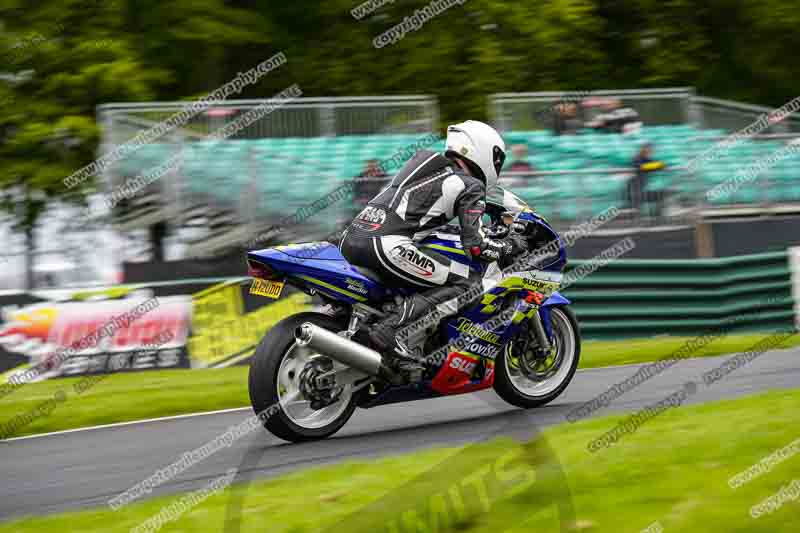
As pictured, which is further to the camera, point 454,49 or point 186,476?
point 454,49

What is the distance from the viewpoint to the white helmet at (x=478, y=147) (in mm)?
7461

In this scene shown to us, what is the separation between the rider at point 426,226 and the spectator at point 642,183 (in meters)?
7.38

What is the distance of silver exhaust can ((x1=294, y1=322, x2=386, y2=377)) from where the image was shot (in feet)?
22.2

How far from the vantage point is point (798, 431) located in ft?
19.2

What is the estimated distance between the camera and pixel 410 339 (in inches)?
289

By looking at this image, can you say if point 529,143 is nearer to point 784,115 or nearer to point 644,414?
point 784,115

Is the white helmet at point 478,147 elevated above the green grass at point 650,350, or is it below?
above

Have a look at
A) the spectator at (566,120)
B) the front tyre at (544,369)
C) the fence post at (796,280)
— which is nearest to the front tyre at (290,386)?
the front tyre at (544,369)

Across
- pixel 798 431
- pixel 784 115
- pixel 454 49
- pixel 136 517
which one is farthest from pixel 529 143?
pixel 136 517

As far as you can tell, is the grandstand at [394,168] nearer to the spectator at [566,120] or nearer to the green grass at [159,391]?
the spectator at [566,120]

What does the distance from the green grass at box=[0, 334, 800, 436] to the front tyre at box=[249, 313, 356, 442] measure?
2.65m

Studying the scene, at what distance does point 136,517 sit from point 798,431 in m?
3.27

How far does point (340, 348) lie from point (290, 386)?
1.33 feet

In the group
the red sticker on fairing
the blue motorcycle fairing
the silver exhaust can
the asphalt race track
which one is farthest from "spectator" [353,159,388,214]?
the silver exhaust can
